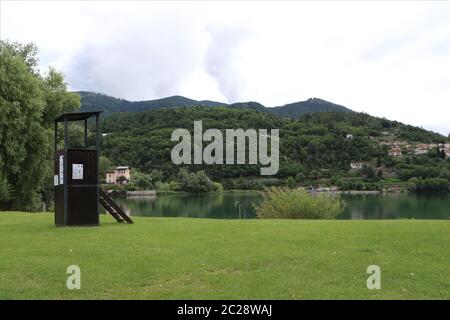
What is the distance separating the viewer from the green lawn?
711cm

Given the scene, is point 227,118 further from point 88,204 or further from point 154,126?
point 88,204

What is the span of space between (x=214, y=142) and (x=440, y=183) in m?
41.1

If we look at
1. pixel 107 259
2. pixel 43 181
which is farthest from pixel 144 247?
pixel 43 181

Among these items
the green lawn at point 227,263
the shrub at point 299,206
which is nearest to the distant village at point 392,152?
the shrub at point 299,206

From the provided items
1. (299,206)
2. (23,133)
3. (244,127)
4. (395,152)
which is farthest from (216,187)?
(299,206)

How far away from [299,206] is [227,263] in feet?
58.1

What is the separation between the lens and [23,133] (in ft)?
98.4

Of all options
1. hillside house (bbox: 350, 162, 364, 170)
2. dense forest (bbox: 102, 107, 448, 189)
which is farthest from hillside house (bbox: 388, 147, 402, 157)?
hillside house (bbox: 350, 162, 364, 170)

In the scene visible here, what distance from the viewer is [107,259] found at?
9578 millimetres

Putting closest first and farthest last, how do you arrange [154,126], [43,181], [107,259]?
1. [107,259]
2. [43,181]
3. [154,126]

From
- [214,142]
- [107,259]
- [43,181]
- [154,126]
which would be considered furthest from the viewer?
[154,126]

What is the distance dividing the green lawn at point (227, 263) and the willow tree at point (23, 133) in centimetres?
1642

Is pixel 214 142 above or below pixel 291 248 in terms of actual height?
above
